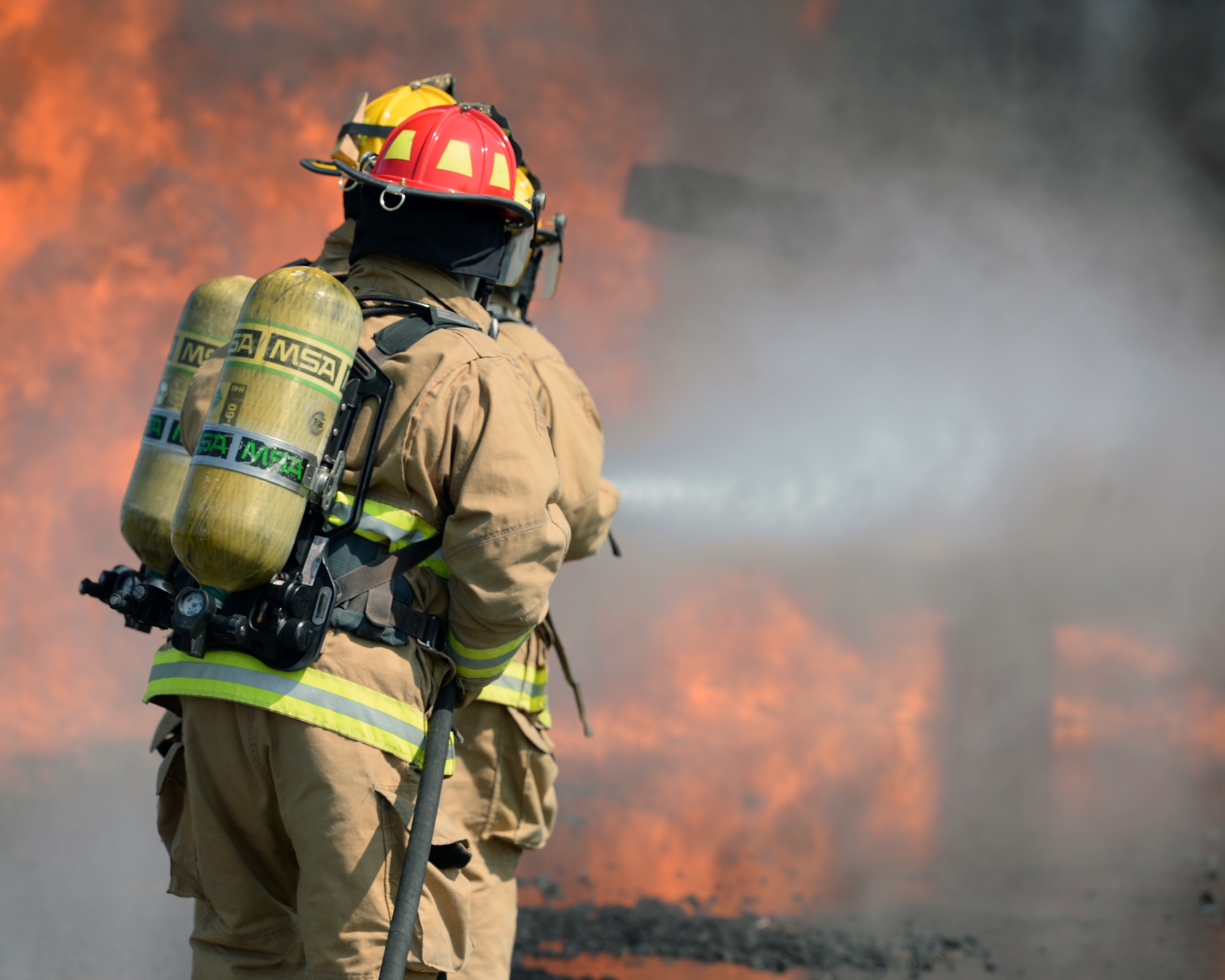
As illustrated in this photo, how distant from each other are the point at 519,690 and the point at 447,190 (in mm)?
1364

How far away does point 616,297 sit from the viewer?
21.5 ft

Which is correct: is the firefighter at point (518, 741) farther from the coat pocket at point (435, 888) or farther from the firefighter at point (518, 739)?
the coat pocket at point (435, 888)

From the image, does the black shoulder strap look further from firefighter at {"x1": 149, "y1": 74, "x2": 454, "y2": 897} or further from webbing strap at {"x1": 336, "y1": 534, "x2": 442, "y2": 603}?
webbing strap at {"x1": 336, "y1": 534, "x2": 442, "y2": 603}

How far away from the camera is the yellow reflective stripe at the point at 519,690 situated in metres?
3.04

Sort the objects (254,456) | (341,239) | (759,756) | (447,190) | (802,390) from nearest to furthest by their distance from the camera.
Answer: (254,456)
(447,190)
(341,239)
(759,756)
(802,390)

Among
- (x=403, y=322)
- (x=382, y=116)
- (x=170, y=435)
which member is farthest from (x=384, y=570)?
(x=382, y=116)

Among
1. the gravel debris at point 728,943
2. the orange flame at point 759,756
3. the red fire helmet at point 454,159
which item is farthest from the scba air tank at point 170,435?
the orange flame at point 759,756

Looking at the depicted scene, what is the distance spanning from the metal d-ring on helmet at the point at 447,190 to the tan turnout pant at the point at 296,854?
1078 mm

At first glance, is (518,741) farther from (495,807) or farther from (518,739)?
(495,807)

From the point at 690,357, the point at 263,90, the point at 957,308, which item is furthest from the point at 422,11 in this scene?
the point at 957,308

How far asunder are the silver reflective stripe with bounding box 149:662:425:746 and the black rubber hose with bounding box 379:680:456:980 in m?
0.05

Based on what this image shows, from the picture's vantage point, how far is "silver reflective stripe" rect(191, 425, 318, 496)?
1931 millimetres

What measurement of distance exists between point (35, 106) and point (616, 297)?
3.08 m

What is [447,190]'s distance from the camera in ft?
8.31
